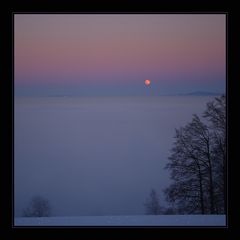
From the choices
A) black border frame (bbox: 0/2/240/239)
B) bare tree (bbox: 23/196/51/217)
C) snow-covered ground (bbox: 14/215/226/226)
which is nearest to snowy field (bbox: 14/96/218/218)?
bare tree (bbox: 23/196/51/217)

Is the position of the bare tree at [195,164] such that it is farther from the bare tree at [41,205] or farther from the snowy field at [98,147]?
the bare tree at [41,205]

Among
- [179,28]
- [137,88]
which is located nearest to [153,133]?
[137,88]

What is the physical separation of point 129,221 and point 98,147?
1.27 metres

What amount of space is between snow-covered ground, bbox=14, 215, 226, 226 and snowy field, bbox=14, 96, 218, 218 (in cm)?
39

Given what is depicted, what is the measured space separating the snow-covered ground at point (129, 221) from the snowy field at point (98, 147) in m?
0.39

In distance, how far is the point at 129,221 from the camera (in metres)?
2.14

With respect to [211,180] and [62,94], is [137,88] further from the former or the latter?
[211,180]

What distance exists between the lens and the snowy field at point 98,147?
298cm

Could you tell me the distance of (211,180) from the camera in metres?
3.29
